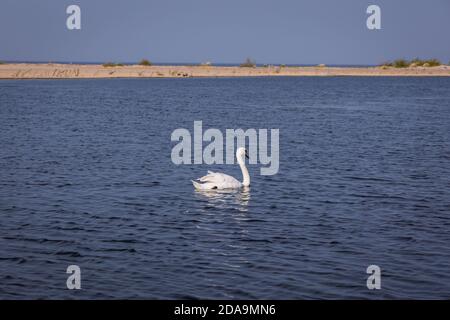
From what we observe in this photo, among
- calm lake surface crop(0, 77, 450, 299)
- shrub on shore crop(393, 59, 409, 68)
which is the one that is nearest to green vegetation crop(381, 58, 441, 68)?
shrub on shore crop(393, 59, 409, 68)

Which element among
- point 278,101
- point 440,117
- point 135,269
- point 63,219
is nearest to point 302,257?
point 135,269

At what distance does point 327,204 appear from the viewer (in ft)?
57.3

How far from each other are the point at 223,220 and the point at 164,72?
336 feet

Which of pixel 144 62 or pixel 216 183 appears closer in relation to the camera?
pixel 216 183

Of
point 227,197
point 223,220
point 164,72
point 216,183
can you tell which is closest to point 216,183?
point 216,183

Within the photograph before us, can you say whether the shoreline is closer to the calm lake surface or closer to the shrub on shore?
the shrub on shore

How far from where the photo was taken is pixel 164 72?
4594 inches

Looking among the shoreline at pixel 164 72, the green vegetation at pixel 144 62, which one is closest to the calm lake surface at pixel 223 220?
the shoreline at pixel 164 72

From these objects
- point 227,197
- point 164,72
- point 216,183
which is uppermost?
point 164,72

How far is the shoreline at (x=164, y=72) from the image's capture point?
102m

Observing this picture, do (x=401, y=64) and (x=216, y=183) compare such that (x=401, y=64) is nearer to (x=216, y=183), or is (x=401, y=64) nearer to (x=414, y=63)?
(x=414, y=63)

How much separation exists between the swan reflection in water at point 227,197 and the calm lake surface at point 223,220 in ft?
0.28
